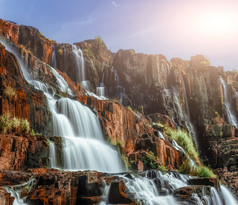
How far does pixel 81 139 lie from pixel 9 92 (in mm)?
5308

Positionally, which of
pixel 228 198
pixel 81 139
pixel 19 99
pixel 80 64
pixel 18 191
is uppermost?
pixel 80 64

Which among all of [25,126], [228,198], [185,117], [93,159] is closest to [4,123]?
[25,126]

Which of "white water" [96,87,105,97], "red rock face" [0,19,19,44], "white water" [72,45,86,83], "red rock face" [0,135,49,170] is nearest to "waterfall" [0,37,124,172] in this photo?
"red rock face" [0,135,49,170]

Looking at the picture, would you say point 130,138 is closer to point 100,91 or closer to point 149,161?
point 149,161

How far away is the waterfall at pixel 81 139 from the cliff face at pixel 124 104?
0.78m

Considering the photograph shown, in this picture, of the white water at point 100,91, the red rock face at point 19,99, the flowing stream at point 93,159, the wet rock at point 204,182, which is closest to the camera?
the flowing stream at point 93,159

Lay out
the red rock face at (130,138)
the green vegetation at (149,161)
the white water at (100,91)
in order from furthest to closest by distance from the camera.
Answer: the white water at (100,91) < the red rock face at (130,138) < the green vegetation at (149,161)

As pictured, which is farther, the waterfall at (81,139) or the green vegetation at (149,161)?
the green vegetation at (149,161)

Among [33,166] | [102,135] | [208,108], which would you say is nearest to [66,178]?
[33,166]

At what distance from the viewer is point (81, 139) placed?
1603 cm

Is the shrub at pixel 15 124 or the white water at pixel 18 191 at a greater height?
the shrub at pixel 15 124

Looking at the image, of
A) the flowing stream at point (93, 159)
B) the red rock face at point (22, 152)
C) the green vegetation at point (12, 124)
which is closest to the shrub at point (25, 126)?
the green vegetation at point (12, 124)

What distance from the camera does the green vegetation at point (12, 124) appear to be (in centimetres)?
1159

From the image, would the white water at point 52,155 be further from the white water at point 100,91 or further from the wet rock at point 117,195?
the white water at point 100,91
